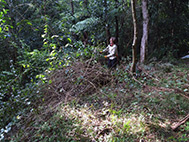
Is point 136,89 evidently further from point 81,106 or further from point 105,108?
point 81,106

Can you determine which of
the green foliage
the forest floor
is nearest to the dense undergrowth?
the forest floor

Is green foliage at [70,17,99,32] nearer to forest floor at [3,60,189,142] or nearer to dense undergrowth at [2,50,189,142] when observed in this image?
dense undergrowth at [2,50,189,142]

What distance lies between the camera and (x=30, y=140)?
11.1 feet

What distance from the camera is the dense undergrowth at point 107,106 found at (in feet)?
10.0

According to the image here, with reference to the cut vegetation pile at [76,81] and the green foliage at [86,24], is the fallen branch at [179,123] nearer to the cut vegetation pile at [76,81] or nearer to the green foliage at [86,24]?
the cut vegetation pile at [76,81]

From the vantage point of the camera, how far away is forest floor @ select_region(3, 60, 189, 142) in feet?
9.95

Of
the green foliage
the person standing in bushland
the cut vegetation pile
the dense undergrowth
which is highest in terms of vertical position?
the green foliage

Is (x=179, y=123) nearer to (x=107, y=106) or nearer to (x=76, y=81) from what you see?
(x=107, y=106)

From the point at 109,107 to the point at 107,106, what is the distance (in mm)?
78

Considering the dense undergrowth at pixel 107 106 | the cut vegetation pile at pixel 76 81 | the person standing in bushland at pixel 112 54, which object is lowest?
the dense undergrowth at pixel 107 106

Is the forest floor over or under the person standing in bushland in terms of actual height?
under

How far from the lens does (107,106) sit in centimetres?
402

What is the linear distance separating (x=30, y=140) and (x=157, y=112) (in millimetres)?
3193

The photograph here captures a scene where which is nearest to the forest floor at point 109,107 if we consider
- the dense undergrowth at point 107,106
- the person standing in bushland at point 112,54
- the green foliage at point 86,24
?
the dense undergrowth at point 107,106
